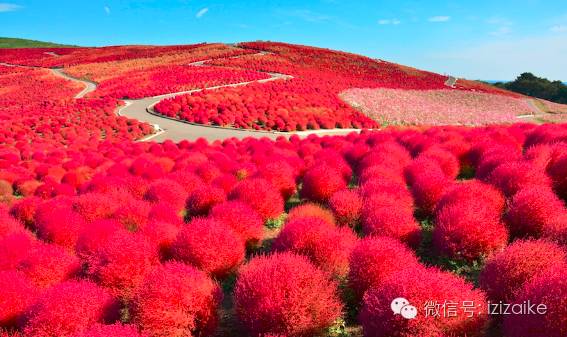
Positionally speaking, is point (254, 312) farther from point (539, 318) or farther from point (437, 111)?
point (437, 111)

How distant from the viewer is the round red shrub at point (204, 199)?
845 centimetres

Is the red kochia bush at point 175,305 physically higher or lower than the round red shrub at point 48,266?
higher

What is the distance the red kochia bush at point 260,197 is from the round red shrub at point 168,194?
1.38m

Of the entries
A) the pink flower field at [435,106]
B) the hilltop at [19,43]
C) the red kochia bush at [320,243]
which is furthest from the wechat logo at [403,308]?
the hilltop at [19,43]

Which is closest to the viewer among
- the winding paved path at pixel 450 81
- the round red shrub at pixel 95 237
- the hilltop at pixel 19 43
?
the round red shrub at pixel 95 237

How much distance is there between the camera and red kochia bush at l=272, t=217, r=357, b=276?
539 centimetres

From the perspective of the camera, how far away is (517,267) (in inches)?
167

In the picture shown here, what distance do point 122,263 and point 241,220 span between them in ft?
7.19

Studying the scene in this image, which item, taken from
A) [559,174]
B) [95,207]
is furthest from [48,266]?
[559,174]

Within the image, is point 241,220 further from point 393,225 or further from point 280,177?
point 280,177

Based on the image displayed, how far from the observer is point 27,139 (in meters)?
22.1

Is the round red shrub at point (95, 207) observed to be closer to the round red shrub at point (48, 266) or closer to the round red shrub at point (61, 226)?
the round red shrub at point (61, 226)

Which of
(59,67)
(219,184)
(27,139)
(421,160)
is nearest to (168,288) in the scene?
(219,184)

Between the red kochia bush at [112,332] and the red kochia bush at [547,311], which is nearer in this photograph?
the red kochia bush at [547,311]
